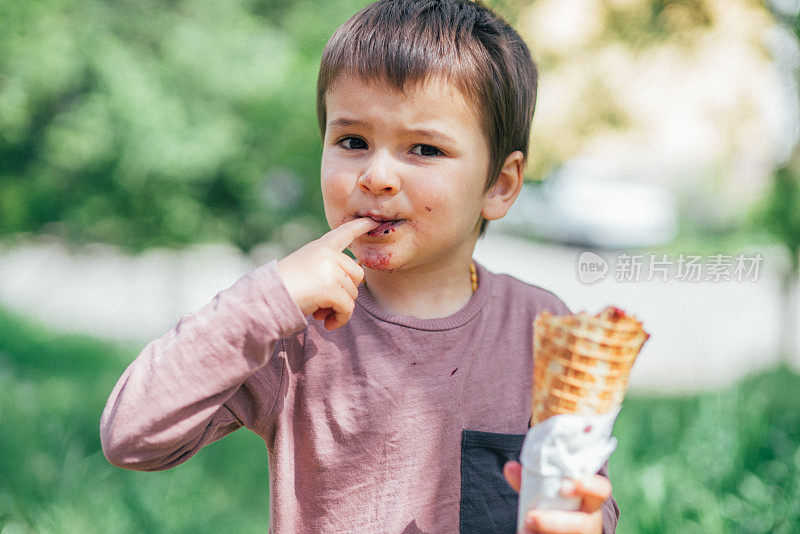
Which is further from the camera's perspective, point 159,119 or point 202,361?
point 159,119

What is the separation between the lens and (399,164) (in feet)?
4.60

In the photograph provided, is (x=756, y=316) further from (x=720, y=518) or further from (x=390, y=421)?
(x=390, y=421)

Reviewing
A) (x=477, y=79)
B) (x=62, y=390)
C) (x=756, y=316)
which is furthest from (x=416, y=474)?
(x=756, y=316)

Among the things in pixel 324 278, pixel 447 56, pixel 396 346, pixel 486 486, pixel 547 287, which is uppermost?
pixel 447 56

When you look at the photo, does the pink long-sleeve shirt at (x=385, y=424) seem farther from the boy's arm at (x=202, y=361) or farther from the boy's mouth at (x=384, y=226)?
the boy's mouth at (x=384, y=226)

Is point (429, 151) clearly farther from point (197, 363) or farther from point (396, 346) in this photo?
point (197, 363)

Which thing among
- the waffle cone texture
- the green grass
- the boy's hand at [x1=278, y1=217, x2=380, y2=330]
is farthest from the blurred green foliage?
the waffle cone texture

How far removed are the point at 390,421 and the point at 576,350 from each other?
0.46 m

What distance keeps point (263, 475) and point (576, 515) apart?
2.60 meters

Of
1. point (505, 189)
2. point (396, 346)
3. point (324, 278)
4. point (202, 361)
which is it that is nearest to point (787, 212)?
point (505, 189)

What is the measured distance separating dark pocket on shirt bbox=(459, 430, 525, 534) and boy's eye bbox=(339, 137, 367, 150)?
0.65 metres

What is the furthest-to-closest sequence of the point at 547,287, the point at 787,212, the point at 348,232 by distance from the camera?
the point at 547,287 → the point at 787,212 → the point at 348,232

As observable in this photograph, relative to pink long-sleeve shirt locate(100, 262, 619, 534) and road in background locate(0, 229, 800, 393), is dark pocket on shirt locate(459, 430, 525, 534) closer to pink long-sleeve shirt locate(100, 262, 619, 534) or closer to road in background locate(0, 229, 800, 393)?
pink long-sleeve shirt locate(100, 262, 619, 534)

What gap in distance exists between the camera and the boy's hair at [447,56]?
141 cm
